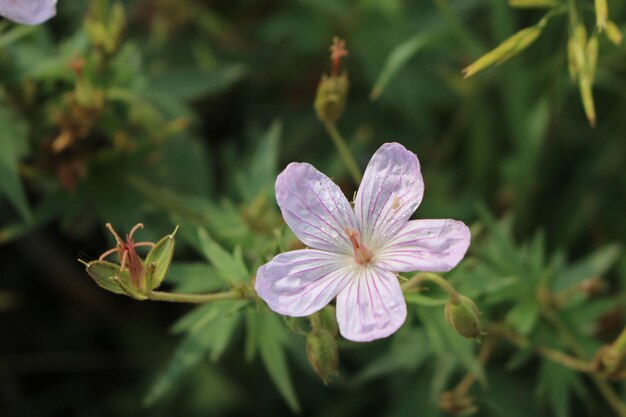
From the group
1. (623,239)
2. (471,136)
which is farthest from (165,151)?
(623,239)

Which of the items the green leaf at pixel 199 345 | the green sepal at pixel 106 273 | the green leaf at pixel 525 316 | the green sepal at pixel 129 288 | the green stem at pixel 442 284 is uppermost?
the green sepal at pixel 106 273

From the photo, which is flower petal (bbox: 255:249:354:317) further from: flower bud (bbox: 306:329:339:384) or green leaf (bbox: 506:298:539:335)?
green leaf (bbox: 506:298:539:335)

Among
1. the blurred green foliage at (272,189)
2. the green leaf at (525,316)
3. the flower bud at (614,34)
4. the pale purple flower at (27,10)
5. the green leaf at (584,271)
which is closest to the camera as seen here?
the pale purple flower at (27,10)

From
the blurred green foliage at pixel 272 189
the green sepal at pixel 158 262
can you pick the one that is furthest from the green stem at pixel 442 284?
the green sepal at pixel 158 262

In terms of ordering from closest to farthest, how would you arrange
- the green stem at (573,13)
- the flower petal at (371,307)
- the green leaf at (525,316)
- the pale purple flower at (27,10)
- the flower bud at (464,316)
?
the flower petal at (371,307)
the flower bud at (464,316)
the pale purple flower at (27,10)
the green stem at (573,13)
the green leaf at (525,316)

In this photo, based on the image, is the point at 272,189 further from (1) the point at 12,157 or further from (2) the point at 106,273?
(2) the point at 106,273

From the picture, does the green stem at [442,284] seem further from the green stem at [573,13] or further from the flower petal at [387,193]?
the green stem at [573,13]

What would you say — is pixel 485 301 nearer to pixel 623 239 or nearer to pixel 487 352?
pixel 487 352
